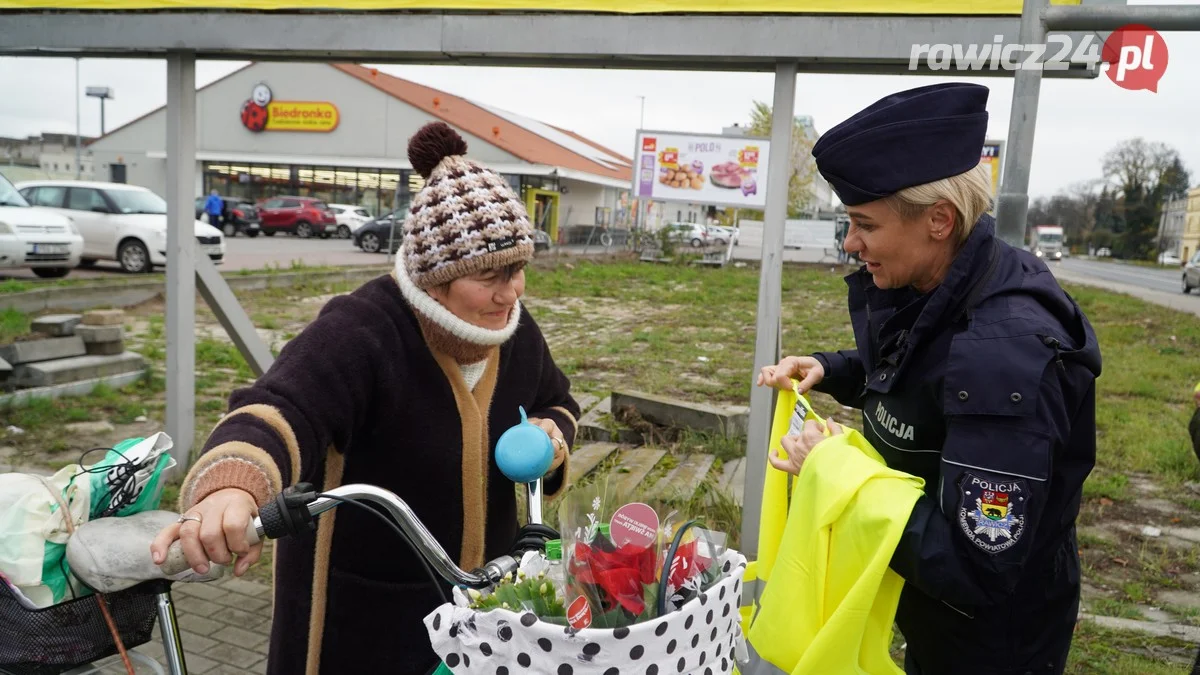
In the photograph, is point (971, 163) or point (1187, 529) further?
point (1187, 529)

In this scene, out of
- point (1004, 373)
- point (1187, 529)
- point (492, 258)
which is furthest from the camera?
point (1187, 529)

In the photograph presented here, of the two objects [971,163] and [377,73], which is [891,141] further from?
[377,73]

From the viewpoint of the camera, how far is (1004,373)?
1565mm

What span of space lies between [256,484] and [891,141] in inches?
54.5

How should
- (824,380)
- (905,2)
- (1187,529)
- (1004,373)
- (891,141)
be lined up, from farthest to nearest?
(1187,529) → (905,2) → (824,380) → (891,141) → (1004,373)

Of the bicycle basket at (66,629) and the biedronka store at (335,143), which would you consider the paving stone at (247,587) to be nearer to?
the bicycle basket at (66,629)

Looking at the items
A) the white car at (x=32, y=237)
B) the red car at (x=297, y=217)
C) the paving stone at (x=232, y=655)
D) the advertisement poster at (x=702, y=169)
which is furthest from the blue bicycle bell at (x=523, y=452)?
the red car at (x=297, y=217)

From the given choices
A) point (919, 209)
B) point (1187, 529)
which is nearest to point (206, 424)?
point (919, 209)

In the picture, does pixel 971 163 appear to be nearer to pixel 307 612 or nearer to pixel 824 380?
pixel 824 380

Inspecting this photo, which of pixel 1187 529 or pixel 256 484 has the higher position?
pixel 256 484

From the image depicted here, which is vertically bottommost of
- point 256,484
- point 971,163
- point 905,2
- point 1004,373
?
point 256,484

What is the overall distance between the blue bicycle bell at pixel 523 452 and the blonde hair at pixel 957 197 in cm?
87

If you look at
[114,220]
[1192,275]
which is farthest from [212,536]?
[1192,275]

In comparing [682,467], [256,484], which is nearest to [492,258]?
[256,484]
